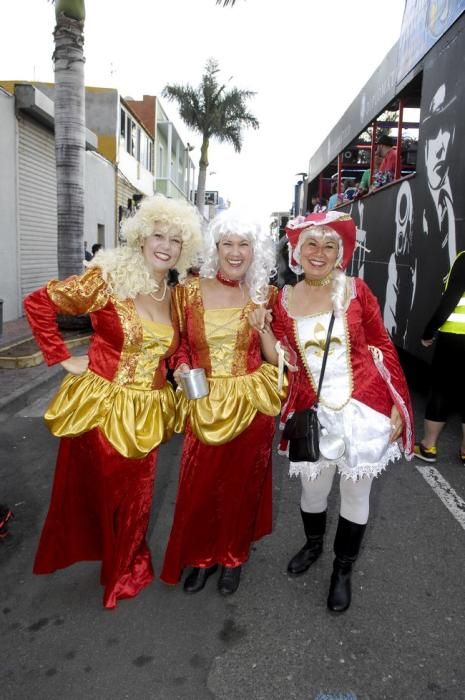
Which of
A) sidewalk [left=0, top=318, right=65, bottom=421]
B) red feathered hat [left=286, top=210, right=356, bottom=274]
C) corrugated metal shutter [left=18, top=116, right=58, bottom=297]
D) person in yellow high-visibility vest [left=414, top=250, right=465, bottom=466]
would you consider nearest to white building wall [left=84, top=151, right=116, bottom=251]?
corrugated metal shutter [left=18, top=116, right=58, bottom=297]

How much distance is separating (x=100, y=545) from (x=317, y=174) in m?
10.3

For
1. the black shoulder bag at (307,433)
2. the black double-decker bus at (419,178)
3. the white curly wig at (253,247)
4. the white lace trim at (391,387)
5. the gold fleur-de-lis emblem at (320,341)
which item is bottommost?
the black shoulder bag at (307,433)

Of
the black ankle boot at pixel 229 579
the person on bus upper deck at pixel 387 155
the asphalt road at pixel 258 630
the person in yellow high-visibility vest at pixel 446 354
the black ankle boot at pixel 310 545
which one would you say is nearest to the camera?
the asphalt road at pixel 258 630

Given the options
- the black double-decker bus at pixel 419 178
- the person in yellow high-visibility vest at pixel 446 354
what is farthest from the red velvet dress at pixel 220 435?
the person in yellow high-visibility vest at pixel 446 354

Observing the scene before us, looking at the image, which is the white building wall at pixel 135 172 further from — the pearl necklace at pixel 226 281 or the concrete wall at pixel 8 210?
the pearl necklace at pixel 226 281

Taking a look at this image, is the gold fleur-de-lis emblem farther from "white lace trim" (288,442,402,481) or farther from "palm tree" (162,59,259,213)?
"palm tree" (162,59,259,213)

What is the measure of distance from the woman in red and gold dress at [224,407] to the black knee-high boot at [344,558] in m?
0.45

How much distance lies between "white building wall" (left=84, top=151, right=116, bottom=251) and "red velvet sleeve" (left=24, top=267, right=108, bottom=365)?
13770 mm

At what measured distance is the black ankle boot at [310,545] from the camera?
109 inches

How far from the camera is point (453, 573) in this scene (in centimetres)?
275

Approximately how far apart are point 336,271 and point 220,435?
0.92m

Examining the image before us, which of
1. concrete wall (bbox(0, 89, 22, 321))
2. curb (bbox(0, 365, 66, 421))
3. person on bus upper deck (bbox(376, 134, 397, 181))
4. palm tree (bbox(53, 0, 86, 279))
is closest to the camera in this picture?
curb (bbox(0, 365, 66, 421))

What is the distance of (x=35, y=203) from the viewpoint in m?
11.3

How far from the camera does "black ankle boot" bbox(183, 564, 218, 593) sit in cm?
263
